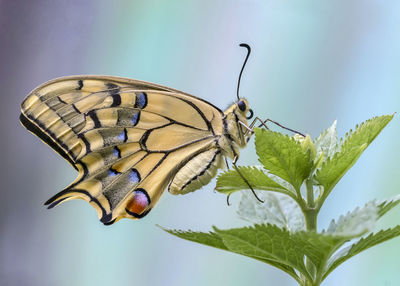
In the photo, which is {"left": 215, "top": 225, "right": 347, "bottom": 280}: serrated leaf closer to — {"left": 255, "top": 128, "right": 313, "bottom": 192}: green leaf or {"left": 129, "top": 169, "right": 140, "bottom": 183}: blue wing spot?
{"left": 255, "top": 128, "right": 313, "bottom": 192}: green leaf

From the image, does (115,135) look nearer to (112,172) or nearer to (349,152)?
(112,172)

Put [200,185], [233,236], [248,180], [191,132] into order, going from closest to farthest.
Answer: [233,236], [248,180], [200,185], [191,132]

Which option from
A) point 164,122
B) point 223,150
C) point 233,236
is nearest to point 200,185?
point 223,150

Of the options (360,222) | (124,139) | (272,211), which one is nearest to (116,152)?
(124,139)

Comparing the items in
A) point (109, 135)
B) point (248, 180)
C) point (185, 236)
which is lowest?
point (185, 236)

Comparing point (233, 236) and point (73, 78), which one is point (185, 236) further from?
point (73, 78)

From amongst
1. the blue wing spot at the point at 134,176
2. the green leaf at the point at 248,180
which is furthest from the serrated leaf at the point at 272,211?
the blue wing spot at the point at 134,176

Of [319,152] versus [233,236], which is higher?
[319,152]
